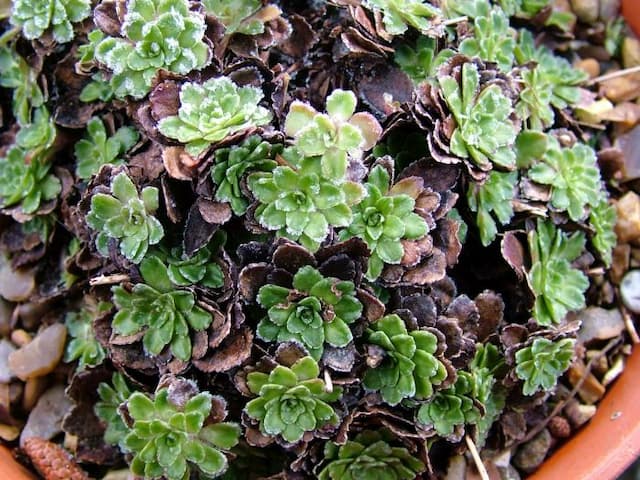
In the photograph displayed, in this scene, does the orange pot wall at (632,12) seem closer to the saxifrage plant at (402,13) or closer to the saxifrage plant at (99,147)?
the saxifrage plant at (402,13)

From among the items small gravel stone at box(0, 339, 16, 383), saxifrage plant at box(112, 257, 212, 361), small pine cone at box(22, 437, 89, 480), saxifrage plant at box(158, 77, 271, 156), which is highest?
saxifrage plant at box(158, 77, 271, 156)

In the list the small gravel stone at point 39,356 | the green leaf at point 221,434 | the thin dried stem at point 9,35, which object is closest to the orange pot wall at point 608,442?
the green leaf at point 221,434

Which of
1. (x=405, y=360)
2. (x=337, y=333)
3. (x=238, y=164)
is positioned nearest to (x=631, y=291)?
(x=405, y=360)

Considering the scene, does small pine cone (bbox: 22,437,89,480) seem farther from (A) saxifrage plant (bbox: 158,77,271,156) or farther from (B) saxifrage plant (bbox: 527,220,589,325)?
(B) saxifrage plant (bbox: 527,220,589,325)

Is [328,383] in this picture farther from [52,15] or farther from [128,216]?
[52,15]

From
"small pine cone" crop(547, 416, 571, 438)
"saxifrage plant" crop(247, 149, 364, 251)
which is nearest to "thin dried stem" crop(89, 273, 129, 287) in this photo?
"saxifrage plant" crop(247, 149, 364, 251)
